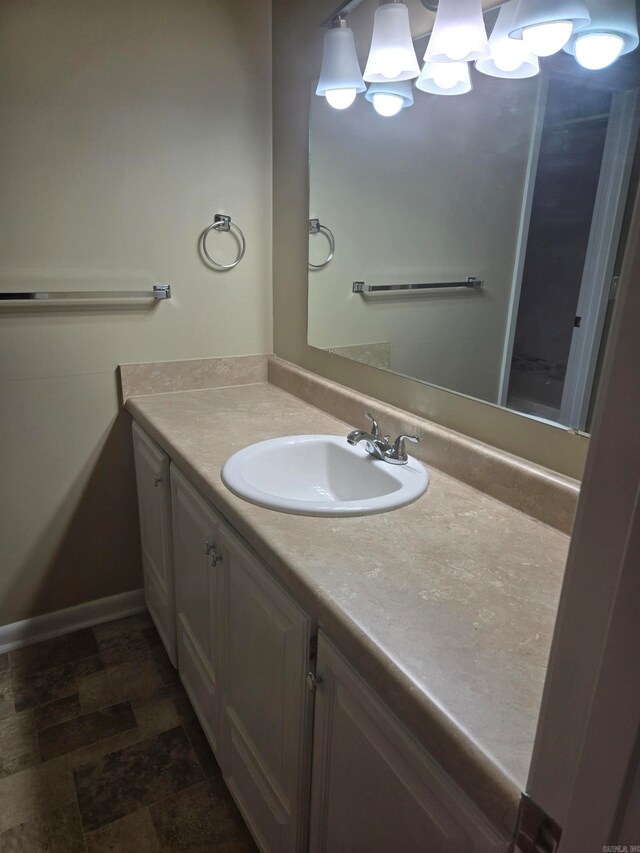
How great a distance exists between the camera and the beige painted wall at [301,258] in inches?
51.4

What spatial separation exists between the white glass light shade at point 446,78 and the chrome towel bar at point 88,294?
1.00m

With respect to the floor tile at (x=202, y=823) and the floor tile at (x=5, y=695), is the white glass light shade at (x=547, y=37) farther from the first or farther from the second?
the floor tile at (x=5, y=695)

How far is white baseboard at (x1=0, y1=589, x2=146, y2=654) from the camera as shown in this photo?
1.96 m

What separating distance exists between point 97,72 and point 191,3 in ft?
1.22

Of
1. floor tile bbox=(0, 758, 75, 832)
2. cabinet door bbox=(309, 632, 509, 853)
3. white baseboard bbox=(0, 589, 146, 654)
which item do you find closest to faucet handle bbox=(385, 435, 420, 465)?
cabinet door bbox=(309, 632, 509, 853)

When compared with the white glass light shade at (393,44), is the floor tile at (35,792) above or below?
below

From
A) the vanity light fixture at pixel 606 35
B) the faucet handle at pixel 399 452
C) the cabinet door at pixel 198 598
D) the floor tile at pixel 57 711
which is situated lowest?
the floor tile at pixel 57 711

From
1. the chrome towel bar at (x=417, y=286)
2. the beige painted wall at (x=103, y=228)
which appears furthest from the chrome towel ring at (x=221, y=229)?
the chrome towel bar at (x=417, y=286)

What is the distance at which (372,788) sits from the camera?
0.79m

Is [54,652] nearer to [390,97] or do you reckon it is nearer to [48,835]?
[48,835]

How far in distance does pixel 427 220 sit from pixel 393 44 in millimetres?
406

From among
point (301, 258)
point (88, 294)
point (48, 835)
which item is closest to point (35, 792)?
point (48, 835)

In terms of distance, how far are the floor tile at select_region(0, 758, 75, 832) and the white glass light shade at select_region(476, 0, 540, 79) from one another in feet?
6.45

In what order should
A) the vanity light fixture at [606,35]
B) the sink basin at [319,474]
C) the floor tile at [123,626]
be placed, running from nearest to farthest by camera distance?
the vanity light fixture at [606,35], the sink basin at [319,474], the floor tile at [123,626]
